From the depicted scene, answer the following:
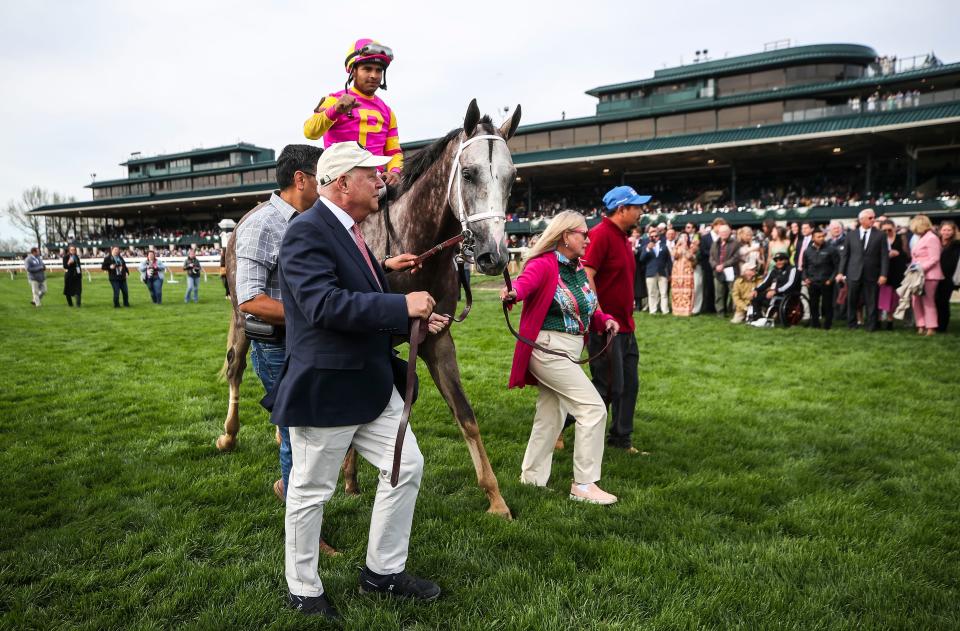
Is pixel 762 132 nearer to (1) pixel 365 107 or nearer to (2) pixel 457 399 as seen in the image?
(1) pixel 365 107

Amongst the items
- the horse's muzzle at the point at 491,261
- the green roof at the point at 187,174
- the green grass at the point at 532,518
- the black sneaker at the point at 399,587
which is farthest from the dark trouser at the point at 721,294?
the green roof at the point at 187,174

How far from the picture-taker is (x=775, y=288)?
40.1 feet

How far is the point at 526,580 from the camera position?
297cm

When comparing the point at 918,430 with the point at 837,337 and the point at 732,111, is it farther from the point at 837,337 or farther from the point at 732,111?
the point at 732,111

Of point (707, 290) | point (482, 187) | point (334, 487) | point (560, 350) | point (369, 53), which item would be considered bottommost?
point (334, 487)

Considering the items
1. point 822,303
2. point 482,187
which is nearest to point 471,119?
point 482,187

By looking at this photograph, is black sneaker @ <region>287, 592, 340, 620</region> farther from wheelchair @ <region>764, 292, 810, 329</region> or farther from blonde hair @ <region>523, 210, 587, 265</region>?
wheelchair @ <region>764, 292, 810, 329</region>

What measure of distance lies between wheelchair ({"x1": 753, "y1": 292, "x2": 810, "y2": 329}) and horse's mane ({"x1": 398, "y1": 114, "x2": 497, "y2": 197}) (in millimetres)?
10367

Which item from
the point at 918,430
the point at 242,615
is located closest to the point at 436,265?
the point at 242,615

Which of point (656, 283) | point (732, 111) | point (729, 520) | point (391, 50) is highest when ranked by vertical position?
point (732, 111)

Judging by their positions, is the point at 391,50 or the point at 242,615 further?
the point at 391,50

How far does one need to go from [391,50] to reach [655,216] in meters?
33.7

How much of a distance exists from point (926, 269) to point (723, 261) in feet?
12.3

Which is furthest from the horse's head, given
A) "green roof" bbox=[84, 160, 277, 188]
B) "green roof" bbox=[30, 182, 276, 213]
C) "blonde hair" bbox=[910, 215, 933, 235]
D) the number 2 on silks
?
"green roof" bbox=[84, 160, 277, 188]
